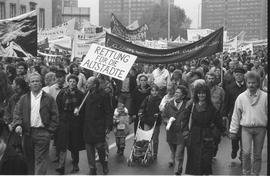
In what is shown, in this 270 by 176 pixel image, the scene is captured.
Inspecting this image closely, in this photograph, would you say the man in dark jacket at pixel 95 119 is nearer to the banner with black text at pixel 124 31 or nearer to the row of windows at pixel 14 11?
the banner with black text at pixel 124 31

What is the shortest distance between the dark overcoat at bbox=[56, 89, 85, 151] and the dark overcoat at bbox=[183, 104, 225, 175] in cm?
206

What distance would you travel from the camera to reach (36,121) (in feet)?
26.7

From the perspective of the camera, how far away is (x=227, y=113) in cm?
1009

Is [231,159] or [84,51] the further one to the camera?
[84,51]

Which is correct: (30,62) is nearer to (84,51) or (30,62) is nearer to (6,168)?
(84,51)

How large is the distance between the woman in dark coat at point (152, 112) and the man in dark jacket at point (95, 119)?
133 cm

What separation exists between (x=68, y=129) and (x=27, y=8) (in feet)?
177

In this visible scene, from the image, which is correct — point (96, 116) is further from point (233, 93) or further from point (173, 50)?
point (173, 50)

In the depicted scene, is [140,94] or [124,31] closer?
[140,94]

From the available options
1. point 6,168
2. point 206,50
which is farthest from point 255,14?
point 6,168

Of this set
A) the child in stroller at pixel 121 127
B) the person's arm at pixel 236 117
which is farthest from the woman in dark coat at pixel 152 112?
the person's arm at pixel 236 117

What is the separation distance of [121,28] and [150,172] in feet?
43.1

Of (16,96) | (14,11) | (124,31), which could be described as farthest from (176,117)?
(14,11)

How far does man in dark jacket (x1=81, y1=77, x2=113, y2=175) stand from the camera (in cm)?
887
